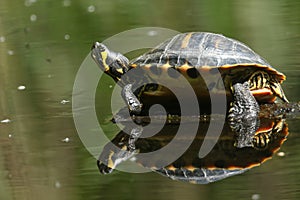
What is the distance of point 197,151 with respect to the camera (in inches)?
142

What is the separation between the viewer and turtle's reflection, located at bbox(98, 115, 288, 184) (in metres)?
3.30

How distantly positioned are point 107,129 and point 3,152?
1.95ft

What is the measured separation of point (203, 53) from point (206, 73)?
0.48 ft

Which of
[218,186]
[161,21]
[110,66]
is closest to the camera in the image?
[218,186]

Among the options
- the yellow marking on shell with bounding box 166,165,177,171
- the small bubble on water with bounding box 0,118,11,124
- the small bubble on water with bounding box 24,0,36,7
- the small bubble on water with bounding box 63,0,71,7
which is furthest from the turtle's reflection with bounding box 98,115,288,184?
the small bubble on water with bounding box 24,0,36,7

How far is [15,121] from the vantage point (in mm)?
4496

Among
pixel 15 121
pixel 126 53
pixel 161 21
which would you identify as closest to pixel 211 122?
pixel 15 121

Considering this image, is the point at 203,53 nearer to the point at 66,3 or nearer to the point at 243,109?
the point at 243,109

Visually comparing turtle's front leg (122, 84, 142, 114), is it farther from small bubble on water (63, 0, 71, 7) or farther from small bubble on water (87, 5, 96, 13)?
small bubble on water (63, 0, 71, 7)

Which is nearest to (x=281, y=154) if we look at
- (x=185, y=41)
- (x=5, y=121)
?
(x=185, y=41)

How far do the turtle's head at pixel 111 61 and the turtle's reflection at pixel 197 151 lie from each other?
0.60m

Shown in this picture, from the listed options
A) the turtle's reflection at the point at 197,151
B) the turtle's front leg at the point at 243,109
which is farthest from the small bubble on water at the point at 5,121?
the turtle's front leg at the point at 243,109

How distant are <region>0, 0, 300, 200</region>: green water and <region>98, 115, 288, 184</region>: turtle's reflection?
2.8 inches

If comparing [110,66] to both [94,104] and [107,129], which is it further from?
[107,129]
